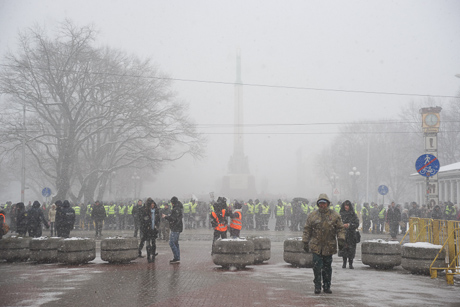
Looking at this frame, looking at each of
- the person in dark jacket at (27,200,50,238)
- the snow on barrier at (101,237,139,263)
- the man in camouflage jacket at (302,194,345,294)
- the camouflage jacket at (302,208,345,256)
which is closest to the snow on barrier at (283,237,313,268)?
the man in camouflage jacket at (302,194,345,294)

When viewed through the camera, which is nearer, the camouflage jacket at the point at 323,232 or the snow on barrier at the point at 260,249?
the camouflage jacket at the point at 323,232

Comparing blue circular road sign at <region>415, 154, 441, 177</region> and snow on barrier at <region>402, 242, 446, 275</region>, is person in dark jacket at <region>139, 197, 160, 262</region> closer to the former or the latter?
snow on barrier at <region>402, 242, 446, 275</region>

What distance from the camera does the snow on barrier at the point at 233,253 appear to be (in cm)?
1253

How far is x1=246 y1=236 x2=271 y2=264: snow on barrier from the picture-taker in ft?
45.7

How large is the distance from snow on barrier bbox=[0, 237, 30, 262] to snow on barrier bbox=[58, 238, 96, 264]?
6.46 feet

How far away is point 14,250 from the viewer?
1481 centimetres

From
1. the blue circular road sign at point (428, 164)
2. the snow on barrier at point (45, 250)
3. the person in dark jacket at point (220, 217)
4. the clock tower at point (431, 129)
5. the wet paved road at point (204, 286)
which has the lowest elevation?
the wet paved road at point (204, 286)

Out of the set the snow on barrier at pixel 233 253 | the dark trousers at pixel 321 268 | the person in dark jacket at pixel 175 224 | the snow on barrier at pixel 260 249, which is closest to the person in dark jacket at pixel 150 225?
the person in dark jacket at pixel 175 224

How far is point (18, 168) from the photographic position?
64750 millimetres

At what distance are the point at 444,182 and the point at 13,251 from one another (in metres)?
29.7

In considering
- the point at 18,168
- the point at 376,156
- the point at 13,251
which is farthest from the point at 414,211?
the point at 18,168

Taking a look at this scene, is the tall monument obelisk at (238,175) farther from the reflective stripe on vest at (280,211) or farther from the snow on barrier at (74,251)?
the snow on barrier at (74,251)

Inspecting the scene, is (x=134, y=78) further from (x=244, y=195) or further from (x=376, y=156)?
(x=244, y=195)

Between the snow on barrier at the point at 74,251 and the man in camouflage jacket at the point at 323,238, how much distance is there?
6.88 meters
